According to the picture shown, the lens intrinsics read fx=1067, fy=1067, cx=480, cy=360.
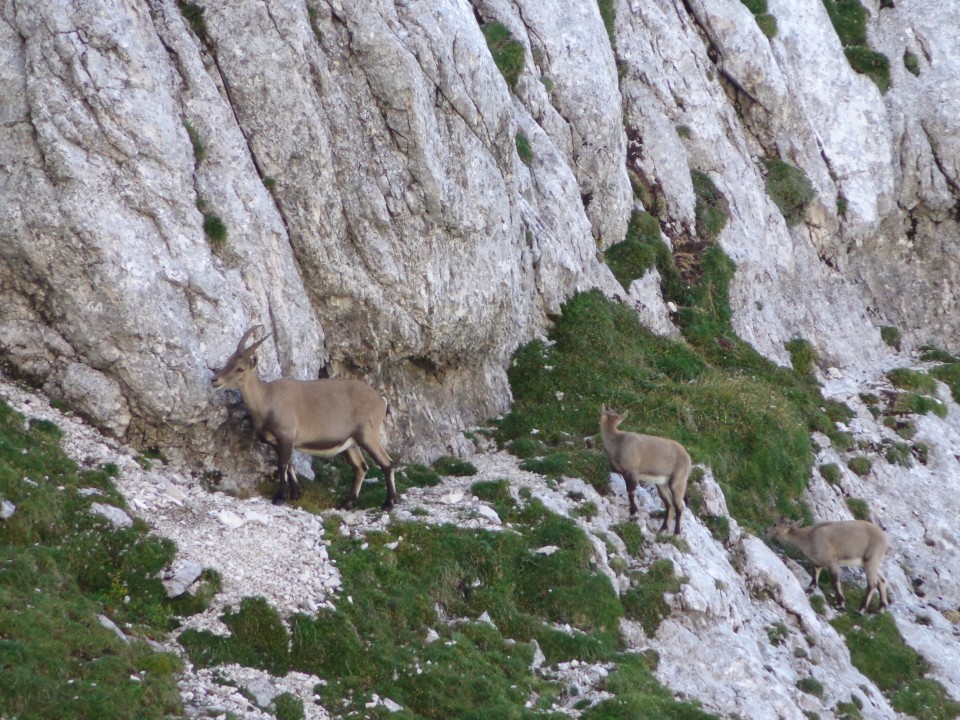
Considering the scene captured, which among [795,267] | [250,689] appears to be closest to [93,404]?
[250,689]

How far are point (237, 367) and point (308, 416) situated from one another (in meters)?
1.56

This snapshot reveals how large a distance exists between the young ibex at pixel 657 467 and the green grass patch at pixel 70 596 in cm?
897

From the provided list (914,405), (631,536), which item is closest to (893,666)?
(631,536)

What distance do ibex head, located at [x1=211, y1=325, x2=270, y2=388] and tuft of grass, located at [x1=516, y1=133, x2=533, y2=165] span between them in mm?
11995

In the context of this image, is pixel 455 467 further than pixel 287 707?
Yes

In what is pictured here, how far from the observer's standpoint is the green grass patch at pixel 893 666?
62.0ft

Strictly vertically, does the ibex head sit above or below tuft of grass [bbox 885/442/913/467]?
above

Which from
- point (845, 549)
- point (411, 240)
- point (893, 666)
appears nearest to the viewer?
point (893, 666)

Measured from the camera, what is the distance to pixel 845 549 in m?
21.5

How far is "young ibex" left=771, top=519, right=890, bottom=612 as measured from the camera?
70.5 ft

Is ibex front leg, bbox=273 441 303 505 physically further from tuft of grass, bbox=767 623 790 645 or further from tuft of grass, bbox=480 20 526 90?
tuft of grass, bbox=480 20 526 90

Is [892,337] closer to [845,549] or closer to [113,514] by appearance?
[845,549]

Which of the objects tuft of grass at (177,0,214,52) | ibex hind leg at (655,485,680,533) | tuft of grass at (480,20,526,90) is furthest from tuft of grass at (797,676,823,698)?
tuft of grass at (480,20,526,90)

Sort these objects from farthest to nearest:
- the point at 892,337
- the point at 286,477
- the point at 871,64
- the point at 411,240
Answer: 1. the point at 871,64
2. the point at 892,337
3. the point at 411,240
4. the point at 286,477
